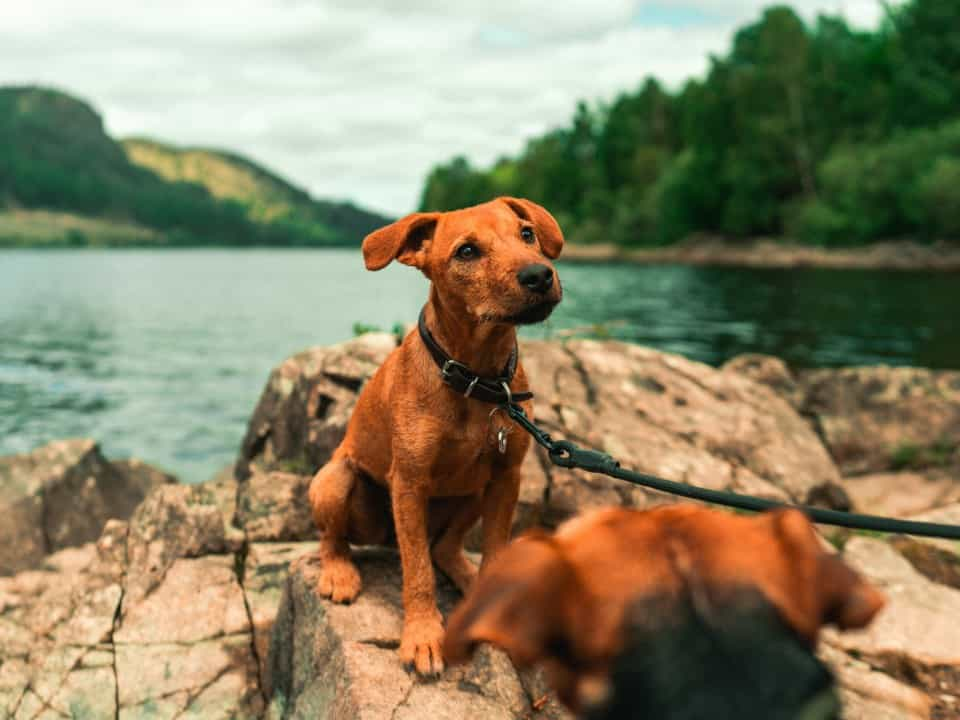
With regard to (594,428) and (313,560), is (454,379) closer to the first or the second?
(313,560)

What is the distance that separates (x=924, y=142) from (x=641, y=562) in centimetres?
5796

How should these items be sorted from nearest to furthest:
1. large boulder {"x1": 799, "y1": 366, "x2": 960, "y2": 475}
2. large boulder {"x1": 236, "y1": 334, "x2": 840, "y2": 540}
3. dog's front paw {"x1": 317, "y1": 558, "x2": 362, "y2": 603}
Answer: dog's front paw {"x1": 317, "y1": 558, "x2": 362, "y2": 603}
large boulder {"x1": 236, "y1": 334, "x2": 840, "y2": 540}
large boulder {"x1": 799, "y1": 366, "x2": 960, "y2": 475}

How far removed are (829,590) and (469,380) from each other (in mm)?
2318

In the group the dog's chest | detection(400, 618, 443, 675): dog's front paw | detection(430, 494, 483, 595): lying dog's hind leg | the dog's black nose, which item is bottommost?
detection(400, 618, 443, 675): dog's front paw

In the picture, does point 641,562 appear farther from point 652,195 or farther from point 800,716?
point 652,195

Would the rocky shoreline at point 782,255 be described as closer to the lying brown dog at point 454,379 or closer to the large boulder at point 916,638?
the large boulder at point 916,638

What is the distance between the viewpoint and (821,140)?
61094mm

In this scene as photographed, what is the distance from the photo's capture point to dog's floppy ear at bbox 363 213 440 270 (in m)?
3.76

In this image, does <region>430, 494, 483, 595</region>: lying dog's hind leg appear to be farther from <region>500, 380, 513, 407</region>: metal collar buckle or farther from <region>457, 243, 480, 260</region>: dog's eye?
<region>457, 243, 480, 260</region>: dog's eye

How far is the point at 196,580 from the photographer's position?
5.46 meters

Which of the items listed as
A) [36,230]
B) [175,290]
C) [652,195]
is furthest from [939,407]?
[36,230]

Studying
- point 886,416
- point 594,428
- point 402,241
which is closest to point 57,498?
point 594,428

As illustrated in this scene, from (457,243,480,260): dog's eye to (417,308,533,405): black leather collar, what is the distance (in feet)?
1.42

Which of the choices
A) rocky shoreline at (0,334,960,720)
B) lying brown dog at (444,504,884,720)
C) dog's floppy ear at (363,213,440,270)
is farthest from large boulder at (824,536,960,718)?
lying brown dog at (444,504,884,720)
